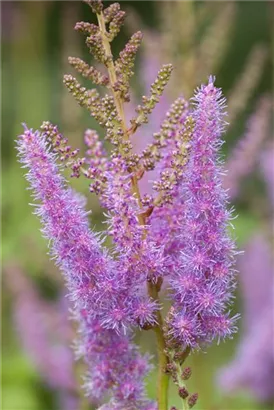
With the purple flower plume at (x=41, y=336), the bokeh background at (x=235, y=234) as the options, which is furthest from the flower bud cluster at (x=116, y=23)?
the purple flower plume at (x=41, y=336)

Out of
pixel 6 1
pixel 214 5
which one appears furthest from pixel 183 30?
pixel 6 1

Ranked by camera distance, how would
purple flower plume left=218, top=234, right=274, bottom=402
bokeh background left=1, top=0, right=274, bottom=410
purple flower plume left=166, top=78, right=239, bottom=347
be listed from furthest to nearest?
1. purple flower plume left=218, top=234, right=274, bottom=402
2. bokeh background left=1, top=0, right=274, bottom=410
3. purple flower plume left=166, top=78, right=239, bottom=347

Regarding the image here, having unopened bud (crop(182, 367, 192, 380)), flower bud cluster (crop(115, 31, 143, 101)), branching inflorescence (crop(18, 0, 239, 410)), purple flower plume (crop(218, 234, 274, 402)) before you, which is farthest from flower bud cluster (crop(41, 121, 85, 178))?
purple flower plume (crop(218, 234, 274, 402))

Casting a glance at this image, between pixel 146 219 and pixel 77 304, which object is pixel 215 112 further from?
pixel 77 304

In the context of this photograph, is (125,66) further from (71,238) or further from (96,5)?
(71,238)

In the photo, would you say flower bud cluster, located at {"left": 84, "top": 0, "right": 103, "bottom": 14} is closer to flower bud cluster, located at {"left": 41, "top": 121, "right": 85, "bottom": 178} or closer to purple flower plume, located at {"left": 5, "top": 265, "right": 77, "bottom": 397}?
flower bud cluster, located at {"left": 41, "top": 121, "right": 85, "bottom": 178}

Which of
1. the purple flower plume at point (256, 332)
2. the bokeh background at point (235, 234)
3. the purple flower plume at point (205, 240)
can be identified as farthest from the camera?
the purple flower plume at point (256, 332)

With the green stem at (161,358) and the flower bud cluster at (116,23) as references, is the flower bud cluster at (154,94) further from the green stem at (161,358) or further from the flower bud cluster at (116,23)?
the green stem at (161,358)

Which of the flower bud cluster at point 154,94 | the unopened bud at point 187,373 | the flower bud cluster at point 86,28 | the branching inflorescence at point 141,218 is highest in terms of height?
the flower bud cluster at point 86,28
